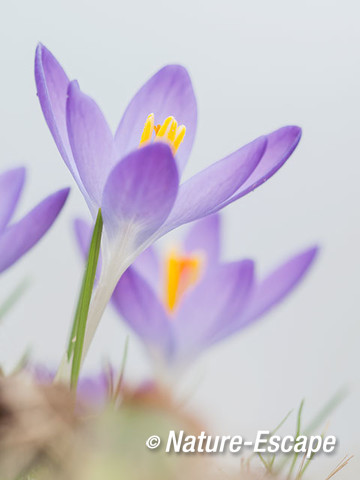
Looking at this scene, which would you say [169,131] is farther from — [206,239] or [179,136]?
[206,239]

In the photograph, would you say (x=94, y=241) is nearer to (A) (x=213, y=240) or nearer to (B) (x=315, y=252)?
(B) (x=315, y=252)

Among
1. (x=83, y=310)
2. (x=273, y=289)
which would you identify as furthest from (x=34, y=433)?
(x=273, y=289)

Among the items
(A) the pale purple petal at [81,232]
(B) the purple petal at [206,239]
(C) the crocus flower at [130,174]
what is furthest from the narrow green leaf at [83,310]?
(B) the purple petal at [206,239]

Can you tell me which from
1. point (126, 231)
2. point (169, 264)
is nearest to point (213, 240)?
point (169, 264)

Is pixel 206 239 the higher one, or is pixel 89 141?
pixel 89 141

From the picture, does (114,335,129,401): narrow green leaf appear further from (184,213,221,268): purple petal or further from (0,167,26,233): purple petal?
(184,213,221,268): purple petal

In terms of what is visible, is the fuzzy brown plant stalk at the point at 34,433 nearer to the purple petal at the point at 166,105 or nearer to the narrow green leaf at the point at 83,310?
the narrow green leaf at the point at 83,310
